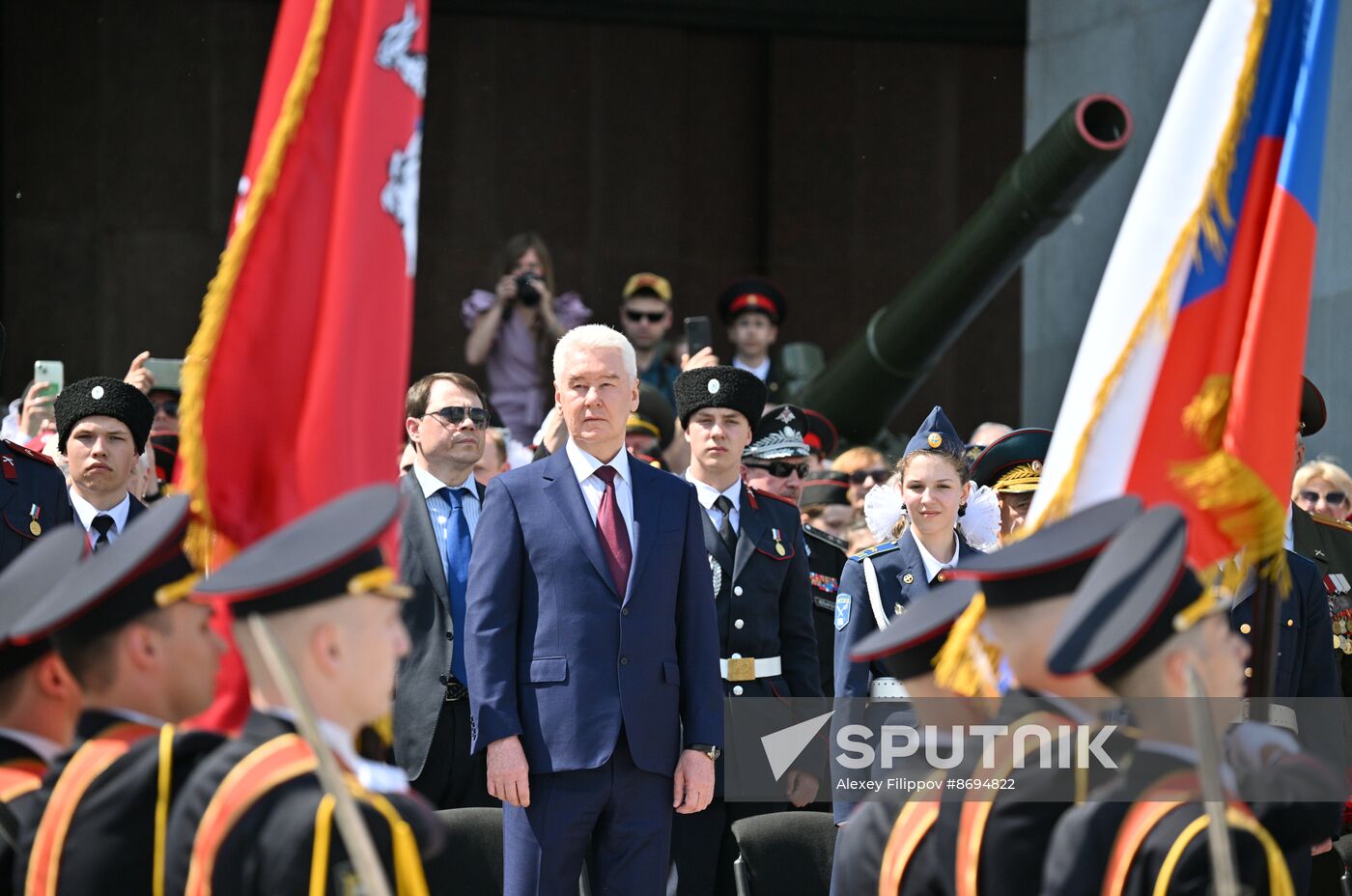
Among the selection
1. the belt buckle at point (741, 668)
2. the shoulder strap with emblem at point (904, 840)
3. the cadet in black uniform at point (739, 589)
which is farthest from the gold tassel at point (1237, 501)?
the belt buckle at point (741, 668)

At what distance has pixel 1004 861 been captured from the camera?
275 cm

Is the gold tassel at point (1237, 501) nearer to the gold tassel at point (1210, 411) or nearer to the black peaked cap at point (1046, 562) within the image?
the gold tassel at point (1210, 411)

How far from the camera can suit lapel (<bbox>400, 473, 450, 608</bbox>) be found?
5.52 metres

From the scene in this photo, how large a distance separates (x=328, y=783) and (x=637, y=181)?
10034mm

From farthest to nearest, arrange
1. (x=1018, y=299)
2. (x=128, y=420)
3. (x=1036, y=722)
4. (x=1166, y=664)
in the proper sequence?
(x=1018, y=299) → (x=128, y=420) → (x=1036, y=722) → (x=1166, y=664)

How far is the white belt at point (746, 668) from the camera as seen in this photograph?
18.0 ft

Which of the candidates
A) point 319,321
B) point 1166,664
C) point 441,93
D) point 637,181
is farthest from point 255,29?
point 1166,664

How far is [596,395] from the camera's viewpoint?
4703mm

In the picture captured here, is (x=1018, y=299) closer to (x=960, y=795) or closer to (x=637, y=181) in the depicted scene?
(x=637, y=181)

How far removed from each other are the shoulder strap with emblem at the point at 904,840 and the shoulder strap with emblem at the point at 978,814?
86mm

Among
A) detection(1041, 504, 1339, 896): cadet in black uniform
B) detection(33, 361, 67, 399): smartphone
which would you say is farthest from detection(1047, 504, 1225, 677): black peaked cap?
detection(33, 361, 67, 399): smartphone

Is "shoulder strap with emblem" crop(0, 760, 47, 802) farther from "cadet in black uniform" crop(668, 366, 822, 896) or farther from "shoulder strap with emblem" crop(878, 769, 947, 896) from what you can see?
"cadet in black uniform" crop(668, 366, 822, 896)

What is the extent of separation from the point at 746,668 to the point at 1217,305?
2.34m

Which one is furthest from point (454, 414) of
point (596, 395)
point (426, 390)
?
point (596, 395)
